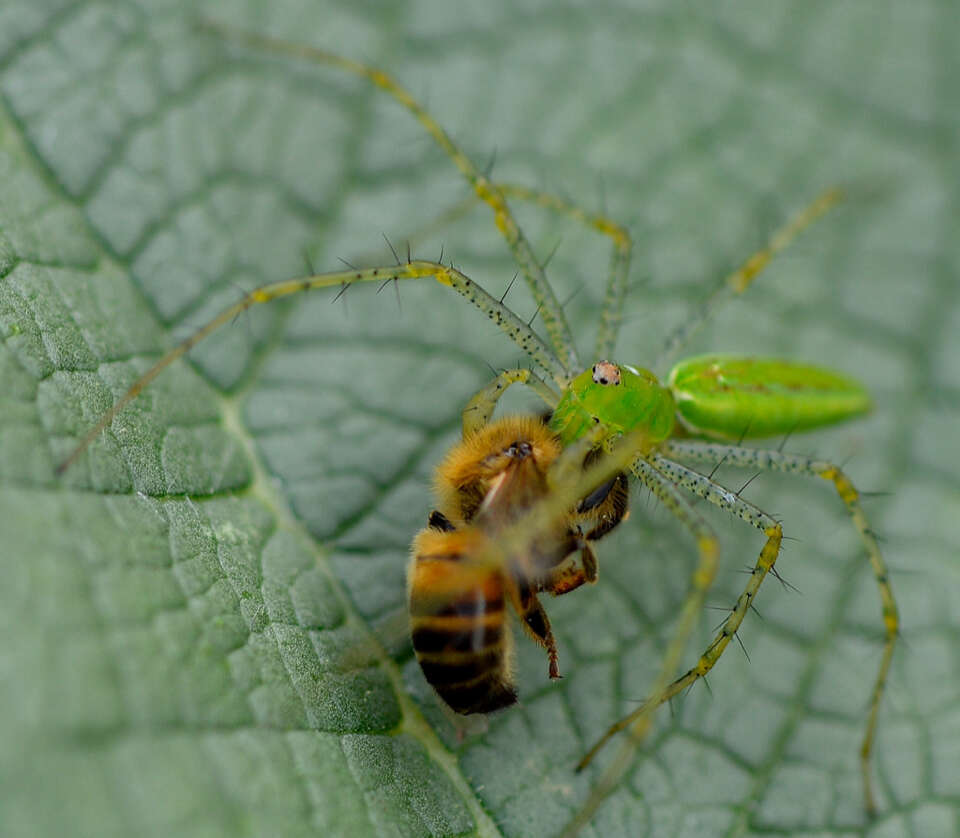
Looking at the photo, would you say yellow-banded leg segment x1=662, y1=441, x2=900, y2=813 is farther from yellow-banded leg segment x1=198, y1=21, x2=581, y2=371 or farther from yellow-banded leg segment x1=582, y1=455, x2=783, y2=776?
yellow-banded leg segment x1=198, y1=21, x2=581, y2=371

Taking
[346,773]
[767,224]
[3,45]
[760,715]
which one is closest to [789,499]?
[760,715]

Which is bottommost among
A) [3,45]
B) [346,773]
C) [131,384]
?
[346,773]

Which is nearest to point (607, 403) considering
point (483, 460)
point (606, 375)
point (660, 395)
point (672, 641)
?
point (606, 375)

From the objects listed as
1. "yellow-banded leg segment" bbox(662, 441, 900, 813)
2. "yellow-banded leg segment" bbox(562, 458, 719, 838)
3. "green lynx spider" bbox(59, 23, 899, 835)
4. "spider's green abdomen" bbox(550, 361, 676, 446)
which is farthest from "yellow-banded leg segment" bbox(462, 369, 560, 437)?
"yellow-banded leg segment" bbox(662, 441, 900, 813)

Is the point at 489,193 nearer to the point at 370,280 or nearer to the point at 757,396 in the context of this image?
the point at 370,280

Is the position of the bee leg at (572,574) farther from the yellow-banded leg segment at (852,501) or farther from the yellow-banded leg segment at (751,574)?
the yellow-banded leg segment at (852,501)

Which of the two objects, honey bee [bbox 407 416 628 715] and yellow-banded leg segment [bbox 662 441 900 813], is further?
yellow-banded leg segment [bbox 662 441 900 813]

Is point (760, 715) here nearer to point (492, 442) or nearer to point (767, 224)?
point (492, 442)
